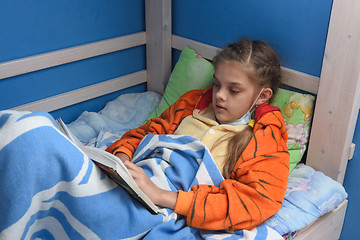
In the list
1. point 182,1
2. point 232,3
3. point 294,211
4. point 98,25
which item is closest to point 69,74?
point 98,25

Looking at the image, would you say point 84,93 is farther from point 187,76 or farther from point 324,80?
point 324,80

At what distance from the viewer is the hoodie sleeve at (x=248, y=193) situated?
3.54 ft

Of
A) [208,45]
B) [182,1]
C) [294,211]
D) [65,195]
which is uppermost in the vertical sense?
[182,1]

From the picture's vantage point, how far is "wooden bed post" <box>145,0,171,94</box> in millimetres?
1749

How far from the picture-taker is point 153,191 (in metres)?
1.09

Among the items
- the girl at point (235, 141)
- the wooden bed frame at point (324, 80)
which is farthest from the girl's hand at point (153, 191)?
the wooden bed frame at point (324, 80)

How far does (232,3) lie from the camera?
1.48 meters

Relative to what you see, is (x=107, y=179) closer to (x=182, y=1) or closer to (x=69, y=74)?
(x=69, y=74)

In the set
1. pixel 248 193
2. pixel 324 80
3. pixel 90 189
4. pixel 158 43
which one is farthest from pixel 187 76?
pixel 90 189

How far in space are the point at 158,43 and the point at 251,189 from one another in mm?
930

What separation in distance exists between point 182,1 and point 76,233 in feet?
3.46

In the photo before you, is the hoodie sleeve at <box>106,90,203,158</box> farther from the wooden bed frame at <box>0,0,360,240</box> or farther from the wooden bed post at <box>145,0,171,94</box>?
the wooden bed post at <box>145,0,171,94</box>

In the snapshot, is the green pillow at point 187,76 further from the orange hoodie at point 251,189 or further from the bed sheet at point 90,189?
the bed sheet at point 90,189

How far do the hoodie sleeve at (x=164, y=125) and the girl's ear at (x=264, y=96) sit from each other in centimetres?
23
